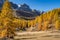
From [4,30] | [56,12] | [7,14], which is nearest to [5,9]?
[7,14]

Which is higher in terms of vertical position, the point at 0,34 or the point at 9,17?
the point at 9,17

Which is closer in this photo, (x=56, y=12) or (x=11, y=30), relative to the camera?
(x=11, y=30)

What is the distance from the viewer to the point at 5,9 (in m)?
65.9

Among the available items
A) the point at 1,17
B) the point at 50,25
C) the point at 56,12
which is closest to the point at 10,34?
the point at 1,17

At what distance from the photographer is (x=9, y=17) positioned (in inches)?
2539

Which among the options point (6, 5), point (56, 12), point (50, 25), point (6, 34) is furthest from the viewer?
point (56, 12)

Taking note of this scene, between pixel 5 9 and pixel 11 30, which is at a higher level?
pixel 5 9

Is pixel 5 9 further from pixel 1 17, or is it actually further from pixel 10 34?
pixel 10 34

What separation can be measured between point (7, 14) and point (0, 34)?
19.4 feet

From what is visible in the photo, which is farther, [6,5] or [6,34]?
[6,5]

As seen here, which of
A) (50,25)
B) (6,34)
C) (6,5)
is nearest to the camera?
(6,34)

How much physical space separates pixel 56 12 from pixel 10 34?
12048 centimetres

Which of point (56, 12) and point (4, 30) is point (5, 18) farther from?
point (56, 12)

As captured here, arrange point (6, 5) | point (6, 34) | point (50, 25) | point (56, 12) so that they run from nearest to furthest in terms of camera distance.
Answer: point (6, 34) → point (6, 5) → point (50, 25) → point (56, 12)
